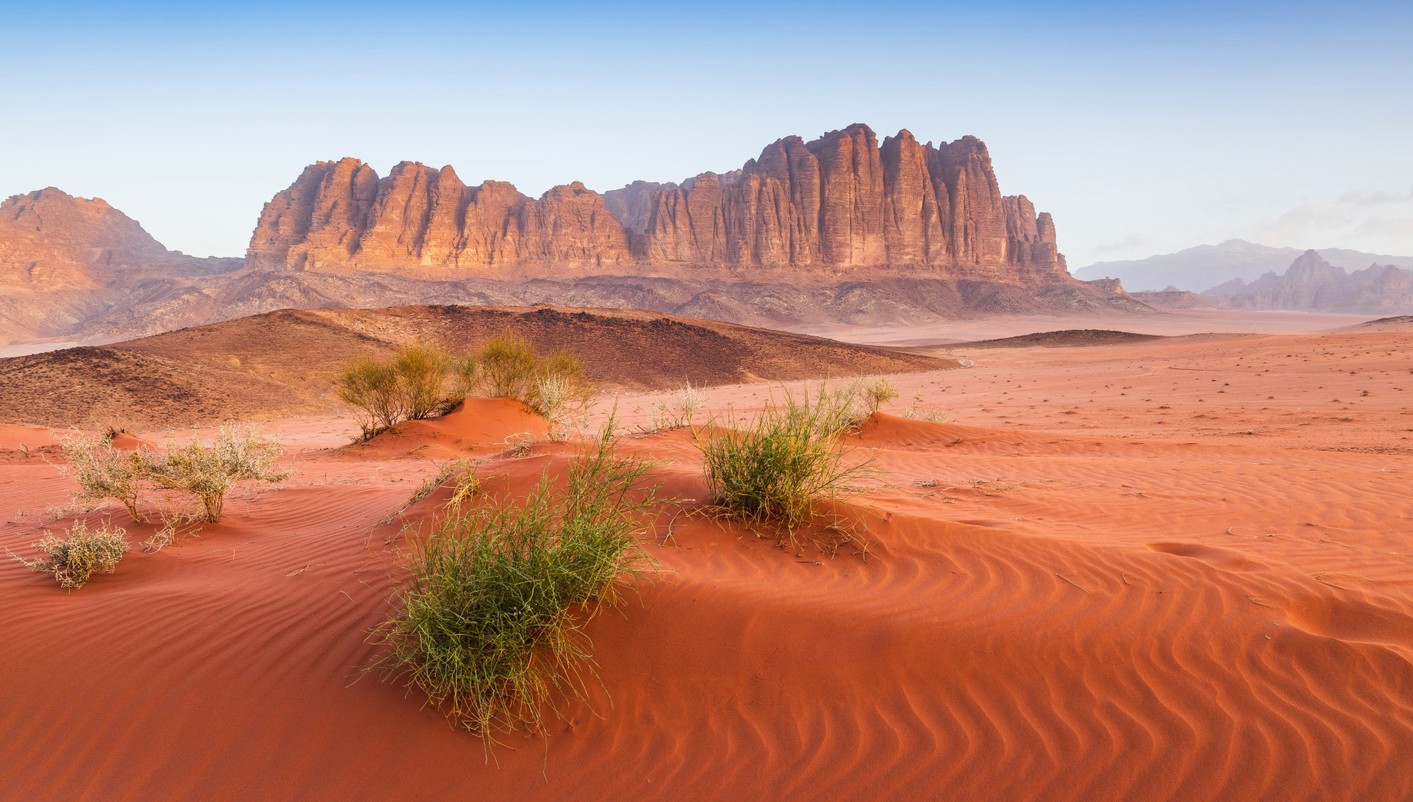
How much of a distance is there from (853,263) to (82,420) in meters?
103

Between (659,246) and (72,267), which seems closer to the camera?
(72,267)

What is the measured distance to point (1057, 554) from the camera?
4883 millimetres

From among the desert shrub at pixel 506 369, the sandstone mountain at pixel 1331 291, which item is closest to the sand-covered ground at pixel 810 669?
the desert shrub at pixel 506 369

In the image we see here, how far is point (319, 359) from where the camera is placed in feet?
104

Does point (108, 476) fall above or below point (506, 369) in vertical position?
below

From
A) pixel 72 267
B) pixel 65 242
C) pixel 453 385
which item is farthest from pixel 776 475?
pixel 65 242

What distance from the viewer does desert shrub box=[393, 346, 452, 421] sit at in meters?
15.5

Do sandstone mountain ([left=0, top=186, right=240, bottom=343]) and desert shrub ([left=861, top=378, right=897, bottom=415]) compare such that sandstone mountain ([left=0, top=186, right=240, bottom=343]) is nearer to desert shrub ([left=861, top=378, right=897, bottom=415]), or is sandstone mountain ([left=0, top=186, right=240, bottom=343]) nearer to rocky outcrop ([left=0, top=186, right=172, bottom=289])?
rocky outcrop ([left=0, top=186, right=172, bottom=289])

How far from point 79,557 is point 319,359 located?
29.6m

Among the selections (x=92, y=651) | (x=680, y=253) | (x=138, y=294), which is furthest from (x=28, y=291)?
(x=92, y=651)

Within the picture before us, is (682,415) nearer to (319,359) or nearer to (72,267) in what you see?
(319,359)

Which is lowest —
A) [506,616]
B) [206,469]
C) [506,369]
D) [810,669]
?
[810,669]

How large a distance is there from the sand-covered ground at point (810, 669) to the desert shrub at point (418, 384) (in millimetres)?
8994

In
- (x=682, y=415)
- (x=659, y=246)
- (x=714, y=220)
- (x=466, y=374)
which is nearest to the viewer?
(x=682, y=415)
